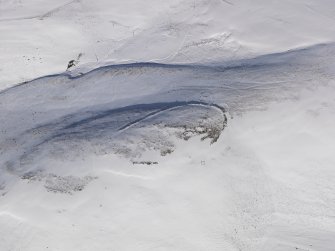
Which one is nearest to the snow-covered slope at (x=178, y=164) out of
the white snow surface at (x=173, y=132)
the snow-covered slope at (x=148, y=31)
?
the white snow surface at (x=173, y=132)

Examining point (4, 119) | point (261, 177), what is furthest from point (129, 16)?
point (261, 177)

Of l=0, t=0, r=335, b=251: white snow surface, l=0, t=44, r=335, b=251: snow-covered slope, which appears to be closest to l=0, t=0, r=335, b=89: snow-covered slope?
l=0, t=0, r=335, b=251: white snow surface

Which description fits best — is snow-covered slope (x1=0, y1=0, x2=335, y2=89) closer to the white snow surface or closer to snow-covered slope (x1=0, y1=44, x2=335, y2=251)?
the white snow surface

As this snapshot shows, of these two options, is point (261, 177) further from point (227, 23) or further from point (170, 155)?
point (227, 23)

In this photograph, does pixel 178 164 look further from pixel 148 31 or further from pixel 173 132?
pixel 148 31

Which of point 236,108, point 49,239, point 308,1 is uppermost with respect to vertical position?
point 308,1

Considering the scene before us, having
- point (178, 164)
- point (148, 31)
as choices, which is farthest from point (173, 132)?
point (148, 31)
